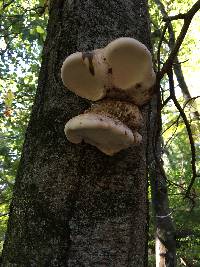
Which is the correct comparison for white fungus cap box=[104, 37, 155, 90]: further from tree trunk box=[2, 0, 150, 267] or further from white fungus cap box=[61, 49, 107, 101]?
tree trunk box=[2, 0, 150, 267]

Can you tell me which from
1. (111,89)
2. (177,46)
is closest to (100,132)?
(111,89)

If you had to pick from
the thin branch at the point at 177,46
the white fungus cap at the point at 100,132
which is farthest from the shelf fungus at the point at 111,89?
the thin branch at the point at 177,46

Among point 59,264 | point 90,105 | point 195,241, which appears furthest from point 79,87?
point 195,241

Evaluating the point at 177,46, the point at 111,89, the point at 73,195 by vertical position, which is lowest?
the point at 73,195

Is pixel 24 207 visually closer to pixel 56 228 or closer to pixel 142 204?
pixel 56 228

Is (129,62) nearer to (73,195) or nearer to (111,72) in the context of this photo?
(111,72)

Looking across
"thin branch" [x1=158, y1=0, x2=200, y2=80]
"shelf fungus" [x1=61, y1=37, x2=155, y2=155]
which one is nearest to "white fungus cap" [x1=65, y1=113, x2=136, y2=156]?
"shelf fungus" [x1=61, y1=37, x2=155, y2=155]

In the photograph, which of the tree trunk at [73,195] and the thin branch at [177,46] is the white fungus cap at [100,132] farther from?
the thin branch at [177,46]
